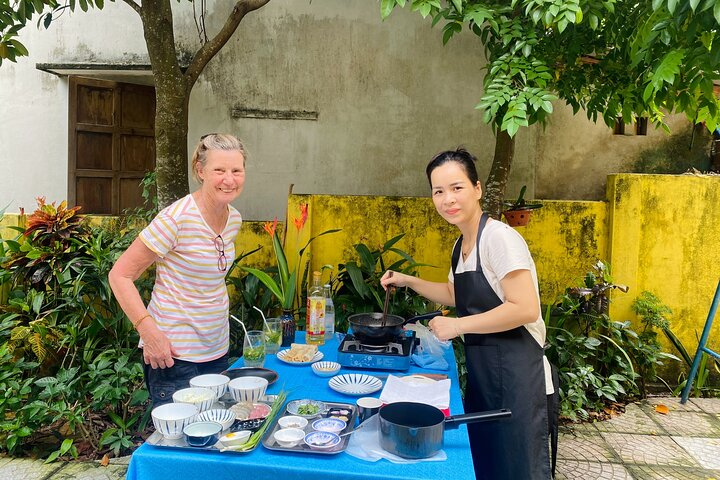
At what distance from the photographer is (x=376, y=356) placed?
2322 mm

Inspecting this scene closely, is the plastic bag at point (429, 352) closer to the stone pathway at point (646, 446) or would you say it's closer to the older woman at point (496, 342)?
the older woman at point (496, 342)

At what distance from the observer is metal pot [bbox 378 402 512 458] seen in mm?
1541

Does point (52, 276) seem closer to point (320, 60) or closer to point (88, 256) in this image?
point (88, 256)

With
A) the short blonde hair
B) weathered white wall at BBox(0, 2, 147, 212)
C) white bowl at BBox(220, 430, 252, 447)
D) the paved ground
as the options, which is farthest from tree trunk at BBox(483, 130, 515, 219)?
weathered white wall at BBox(0, 2, 147, 212)

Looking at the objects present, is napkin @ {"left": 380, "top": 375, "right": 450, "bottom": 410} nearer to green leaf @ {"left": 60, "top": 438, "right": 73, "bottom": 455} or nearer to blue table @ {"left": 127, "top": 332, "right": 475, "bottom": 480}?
blue table @ {"left": 127, "top": 332, "right": 475, "bottom": 480}

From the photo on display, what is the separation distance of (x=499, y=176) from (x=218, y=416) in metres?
3.24

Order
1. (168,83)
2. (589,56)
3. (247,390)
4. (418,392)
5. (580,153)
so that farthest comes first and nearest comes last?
(580,153) < (168,83) < (589,56) < (418,392) < (247,390)

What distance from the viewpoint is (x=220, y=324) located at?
245 cm

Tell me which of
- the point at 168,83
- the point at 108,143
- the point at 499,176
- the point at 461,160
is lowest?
the point at 461,160

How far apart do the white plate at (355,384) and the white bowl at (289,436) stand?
40 centimetres

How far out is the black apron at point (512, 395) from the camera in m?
2.14

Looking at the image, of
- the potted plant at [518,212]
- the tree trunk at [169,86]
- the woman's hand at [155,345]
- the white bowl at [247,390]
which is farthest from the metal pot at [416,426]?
the tree trunk at [169,86]

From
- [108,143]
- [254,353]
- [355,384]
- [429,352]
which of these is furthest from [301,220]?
[108,143]

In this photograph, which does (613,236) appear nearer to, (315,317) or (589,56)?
(589,56)
